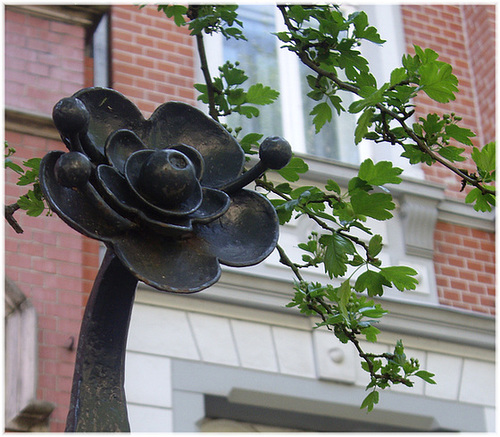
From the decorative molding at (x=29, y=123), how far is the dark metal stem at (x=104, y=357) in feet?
12.9

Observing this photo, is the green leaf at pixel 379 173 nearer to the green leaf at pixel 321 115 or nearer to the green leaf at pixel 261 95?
the green leaf at pixel 321 115

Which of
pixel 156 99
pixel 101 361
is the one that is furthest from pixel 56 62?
pixel 101 361

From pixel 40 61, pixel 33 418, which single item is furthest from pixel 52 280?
pixel 40 61

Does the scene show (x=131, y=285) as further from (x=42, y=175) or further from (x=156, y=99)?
(x=156, y=99)

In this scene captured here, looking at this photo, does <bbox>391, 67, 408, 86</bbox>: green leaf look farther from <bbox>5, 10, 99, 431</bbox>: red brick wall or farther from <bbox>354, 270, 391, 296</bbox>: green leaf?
<bbox>5, 10, 99, 431</bbox>: red brick wall

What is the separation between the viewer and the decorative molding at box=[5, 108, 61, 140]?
5.65 m

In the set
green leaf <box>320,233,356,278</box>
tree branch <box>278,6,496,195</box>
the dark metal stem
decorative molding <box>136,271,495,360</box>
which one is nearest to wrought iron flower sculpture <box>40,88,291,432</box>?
the dark metal stem

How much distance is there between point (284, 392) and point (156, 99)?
193 centimetres

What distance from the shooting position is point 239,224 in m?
2.11

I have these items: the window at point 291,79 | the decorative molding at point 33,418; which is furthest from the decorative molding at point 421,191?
the decorative molding at point 33,418

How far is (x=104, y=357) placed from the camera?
1.82 m

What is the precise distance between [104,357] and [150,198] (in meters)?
0.29

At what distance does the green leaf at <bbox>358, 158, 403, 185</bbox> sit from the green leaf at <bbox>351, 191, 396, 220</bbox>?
0.14 ft

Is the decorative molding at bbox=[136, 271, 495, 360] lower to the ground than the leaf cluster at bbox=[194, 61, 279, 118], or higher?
higher
